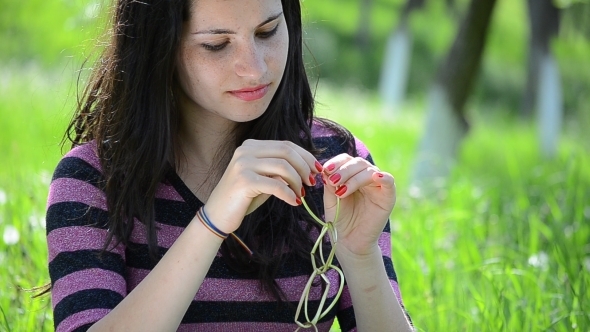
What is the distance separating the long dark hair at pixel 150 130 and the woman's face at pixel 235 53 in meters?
0.05

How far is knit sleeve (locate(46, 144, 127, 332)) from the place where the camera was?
1.77m

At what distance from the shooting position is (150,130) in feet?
6.46

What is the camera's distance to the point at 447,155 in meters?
5.08

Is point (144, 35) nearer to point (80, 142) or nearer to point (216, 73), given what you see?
point (216, 73)

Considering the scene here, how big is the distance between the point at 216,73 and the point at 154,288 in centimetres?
50

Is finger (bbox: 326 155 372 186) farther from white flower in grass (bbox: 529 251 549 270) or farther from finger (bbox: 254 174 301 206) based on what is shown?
white flower in grass (bbox: 529 251 549 270)

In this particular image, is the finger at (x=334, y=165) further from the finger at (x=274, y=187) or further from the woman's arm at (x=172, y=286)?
the woman's arm at (x=172, y=286)

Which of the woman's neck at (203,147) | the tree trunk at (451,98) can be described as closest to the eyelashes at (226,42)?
the woman's neck at (203,147)

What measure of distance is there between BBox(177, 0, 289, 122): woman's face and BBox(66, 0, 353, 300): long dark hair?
5 cm

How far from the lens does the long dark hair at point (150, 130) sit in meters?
1.93

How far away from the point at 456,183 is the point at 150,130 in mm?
2838

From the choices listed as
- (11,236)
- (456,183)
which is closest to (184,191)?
(11,236)

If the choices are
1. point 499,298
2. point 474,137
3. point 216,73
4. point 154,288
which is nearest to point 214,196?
point 154,288

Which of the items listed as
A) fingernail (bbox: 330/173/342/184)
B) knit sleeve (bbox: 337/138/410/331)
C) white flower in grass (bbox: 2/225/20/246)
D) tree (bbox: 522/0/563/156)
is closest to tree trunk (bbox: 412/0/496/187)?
tree (bbox: 522/0/563/156)
